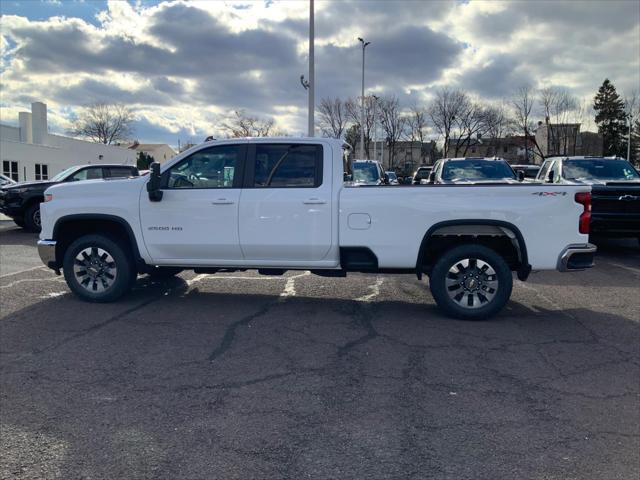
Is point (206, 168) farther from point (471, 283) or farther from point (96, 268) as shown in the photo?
point (471, 283)

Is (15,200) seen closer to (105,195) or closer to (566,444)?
(105,195)

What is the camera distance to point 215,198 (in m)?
6.48

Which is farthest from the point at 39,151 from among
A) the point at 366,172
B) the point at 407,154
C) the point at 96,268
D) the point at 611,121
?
the point at 611,121

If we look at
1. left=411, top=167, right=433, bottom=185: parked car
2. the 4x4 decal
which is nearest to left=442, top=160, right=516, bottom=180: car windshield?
left=411, top=167, right=433, bottom=185: parked car

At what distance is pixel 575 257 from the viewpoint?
5.96 m

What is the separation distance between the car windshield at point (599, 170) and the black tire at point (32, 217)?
13.2 meters

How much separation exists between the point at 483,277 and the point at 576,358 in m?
1.40

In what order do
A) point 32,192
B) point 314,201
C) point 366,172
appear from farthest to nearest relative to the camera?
point 366,172
point 32,192
point 314,201

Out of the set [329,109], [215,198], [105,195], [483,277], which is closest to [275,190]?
[215,198]

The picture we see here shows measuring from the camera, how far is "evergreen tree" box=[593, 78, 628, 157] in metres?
68.1

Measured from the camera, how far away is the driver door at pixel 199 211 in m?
6.48

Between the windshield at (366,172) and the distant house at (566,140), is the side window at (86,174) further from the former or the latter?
the distant house at (566,140)

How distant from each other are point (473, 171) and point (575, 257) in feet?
22.5

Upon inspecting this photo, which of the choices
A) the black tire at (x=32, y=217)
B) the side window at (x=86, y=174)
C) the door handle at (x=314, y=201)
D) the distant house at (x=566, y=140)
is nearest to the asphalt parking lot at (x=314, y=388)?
the door handle at (x=314, y=201)
